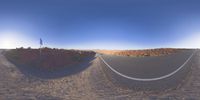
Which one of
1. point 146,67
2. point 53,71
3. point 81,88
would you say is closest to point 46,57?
point 53,71

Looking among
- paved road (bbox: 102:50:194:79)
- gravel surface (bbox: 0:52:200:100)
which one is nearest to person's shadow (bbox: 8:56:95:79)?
gravel surface (bbox: 0:52:200:100)

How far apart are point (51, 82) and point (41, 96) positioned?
7558 millimetres

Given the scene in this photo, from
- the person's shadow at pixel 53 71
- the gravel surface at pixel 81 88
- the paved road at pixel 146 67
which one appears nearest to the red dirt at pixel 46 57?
the person's shadow at pixel 53 71

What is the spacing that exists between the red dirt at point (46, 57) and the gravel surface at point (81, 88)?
2866mm

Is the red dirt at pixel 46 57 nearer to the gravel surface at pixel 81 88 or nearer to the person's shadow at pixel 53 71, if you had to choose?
the person's shadow at pixel 53 71

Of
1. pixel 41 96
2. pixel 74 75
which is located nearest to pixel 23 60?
pixel 74 75

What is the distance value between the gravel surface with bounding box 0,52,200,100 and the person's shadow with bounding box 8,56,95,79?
0.71 metres

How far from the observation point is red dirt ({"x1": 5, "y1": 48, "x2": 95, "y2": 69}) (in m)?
38.6

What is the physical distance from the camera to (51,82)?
30.2 meters

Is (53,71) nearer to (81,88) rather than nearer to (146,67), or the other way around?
(146,67)

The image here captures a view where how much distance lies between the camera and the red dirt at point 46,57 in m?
38.6

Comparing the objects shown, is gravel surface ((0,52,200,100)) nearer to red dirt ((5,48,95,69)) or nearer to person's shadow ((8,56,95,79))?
person's shadow ((8,56,95,79))

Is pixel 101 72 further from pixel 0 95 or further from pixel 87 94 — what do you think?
pixel 0 95

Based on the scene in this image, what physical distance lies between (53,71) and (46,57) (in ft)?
19.9
